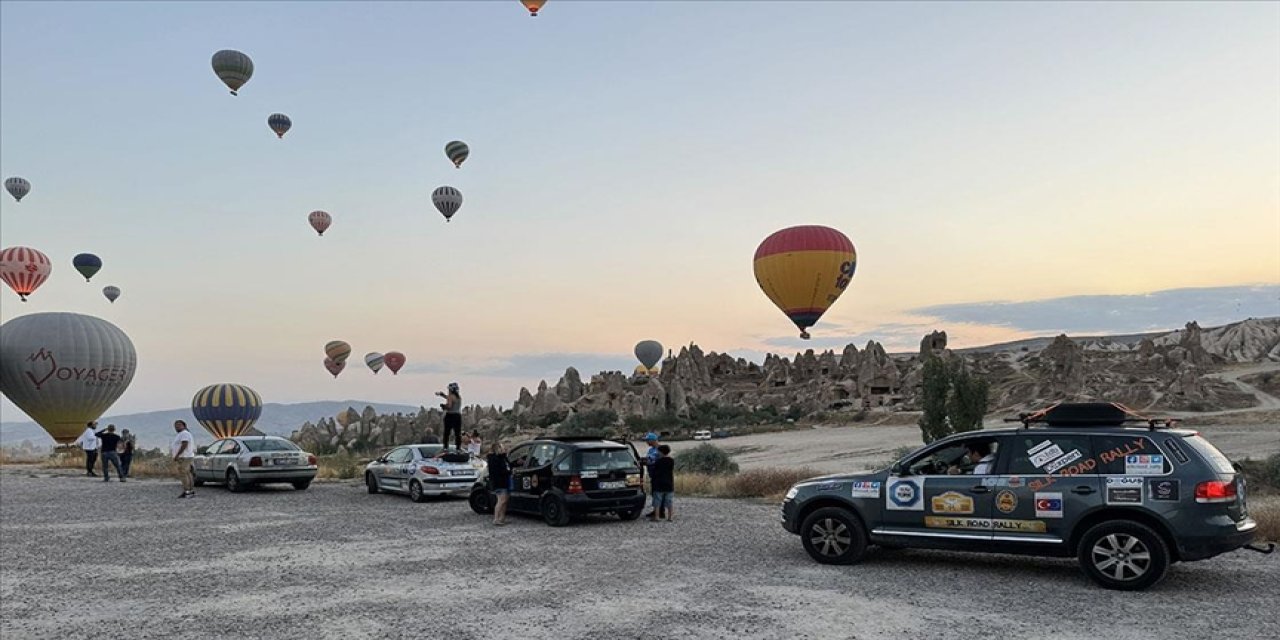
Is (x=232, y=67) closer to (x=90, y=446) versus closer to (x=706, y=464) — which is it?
(x=90, y=446)

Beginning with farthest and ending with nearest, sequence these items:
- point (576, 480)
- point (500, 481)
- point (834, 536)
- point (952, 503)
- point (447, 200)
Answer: point (447, 200), point (500, 481), point (576, 480), point (834, 536), point (952, 503)

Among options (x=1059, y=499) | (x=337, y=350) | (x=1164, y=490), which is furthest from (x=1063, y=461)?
(x=337, y=350)

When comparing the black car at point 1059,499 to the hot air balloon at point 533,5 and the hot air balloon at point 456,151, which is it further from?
the hot air balloon at point 456,151

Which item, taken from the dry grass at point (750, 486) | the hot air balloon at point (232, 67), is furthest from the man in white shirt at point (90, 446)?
the hot air balloon at point (232, 67)

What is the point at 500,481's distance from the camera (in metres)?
15.9

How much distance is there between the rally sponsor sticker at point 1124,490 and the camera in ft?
30.9

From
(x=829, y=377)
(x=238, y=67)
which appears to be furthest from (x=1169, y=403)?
(x=238, y=67)

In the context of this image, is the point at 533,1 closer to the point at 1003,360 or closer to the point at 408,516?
the point at 408,516

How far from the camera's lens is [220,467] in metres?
23.1

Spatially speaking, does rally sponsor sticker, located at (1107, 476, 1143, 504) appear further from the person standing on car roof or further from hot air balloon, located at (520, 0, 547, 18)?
hot air balloon, located at (520, 0, 547, 18)

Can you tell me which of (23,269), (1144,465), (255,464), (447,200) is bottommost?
(255,464)

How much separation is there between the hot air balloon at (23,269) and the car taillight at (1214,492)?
213 ft

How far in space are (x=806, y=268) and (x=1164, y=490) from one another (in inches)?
1080

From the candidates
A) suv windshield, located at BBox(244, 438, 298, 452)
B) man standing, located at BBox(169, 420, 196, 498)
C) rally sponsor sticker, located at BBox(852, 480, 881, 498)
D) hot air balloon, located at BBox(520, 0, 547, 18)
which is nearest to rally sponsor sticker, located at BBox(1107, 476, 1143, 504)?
rally sponsor sticker, located at BBox(852, 480, 881, 498)
